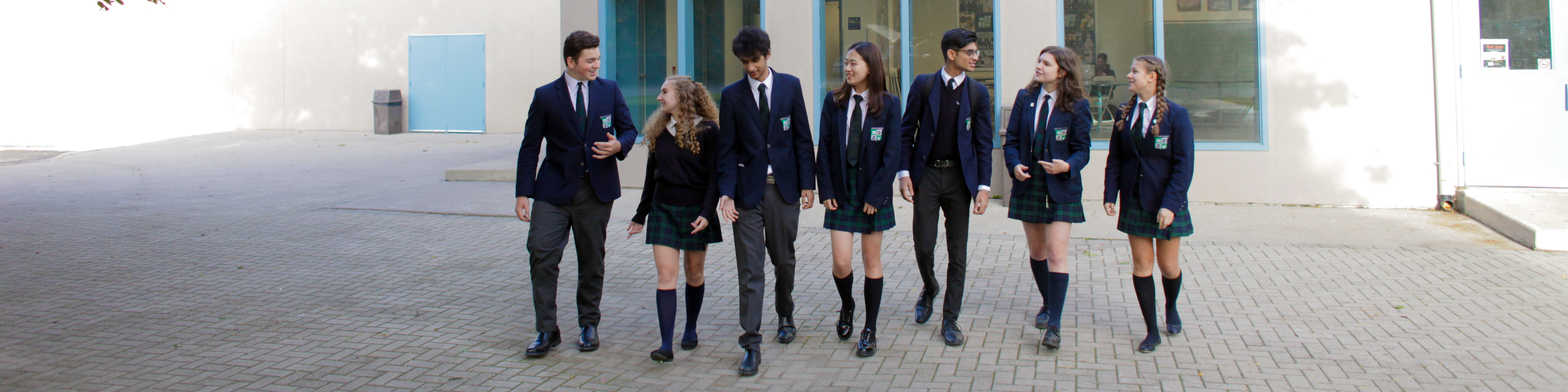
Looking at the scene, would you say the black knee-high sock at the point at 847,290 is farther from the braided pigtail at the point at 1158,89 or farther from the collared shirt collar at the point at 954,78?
the braided pigtail at the point at 1158,89

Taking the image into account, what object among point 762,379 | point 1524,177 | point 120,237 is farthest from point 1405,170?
point 120,237

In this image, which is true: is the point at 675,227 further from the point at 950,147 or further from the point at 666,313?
the point at 950,147

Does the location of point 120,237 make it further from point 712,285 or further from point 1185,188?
point 1185,188

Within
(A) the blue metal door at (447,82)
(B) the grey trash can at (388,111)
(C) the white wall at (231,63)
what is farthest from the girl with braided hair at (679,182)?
(B) the grey trash can at (388,111)

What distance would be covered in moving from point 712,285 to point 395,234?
3.41 metres

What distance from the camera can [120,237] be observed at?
830 centimetres

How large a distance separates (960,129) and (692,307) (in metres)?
1.45

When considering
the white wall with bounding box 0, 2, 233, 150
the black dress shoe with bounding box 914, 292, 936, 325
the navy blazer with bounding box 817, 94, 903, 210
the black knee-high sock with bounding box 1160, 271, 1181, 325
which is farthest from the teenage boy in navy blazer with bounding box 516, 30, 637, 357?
the white wall with bounding box 0, 2, 233, 150

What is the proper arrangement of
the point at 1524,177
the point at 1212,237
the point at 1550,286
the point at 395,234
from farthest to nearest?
the point at 1524,177, the point at 395,234, the point at 1212,237, the point at 1550,286

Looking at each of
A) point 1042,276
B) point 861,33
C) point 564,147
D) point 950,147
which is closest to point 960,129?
point 950,147

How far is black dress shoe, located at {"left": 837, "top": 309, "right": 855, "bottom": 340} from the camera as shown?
495cm

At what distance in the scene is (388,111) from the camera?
21641 mm

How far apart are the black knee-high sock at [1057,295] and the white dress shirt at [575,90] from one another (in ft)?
7.39

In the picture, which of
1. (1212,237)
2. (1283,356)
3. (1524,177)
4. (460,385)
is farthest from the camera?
(1524,177)
